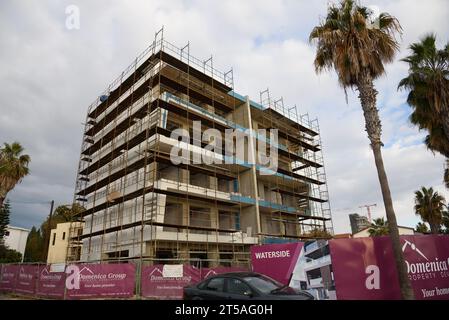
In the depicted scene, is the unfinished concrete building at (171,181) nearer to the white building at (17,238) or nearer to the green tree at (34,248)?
the green tree at (34,248)

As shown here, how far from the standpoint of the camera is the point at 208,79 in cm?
2509

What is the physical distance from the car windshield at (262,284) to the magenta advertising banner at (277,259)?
235cm

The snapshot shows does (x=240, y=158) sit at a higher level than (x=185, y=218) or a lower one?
higher

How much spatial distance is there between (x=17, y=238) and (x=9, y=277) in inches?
2093

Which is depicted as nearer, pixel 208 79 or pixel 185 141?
pixel 185 141

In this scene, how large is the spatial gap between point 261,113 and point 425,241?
21.7 metres

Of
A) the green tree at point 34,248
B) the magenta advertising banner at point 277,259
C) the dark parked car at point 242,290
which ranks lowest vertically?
the dark parked car at point 242,290

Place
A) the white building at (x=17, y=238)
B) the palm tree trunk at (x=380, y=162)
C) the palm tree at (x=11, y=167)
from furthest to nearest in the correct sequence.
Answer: the white building at (x=17, y=238), the palm tree at (x=11, y=167), the palm tree trunk at (x=380, y=162)

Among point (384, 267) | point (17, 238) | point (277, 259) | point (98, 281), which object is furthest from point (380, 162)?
point (17, 238)

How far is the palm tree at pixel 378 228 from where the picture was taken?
140 ft

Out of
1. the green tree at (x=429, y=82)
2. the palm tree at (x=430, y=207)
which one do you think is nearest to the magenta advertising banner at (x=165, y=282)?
the green tree at (x=429, y=82)

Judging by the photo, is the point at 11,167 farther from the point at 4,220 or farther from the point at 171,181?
the point at 4,220

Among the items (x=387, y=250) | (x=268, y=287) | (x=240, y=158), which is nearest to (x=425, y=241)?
(x=387, y=250)

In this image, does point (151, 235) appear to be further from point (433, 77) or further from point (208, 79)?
point (433, 77)
